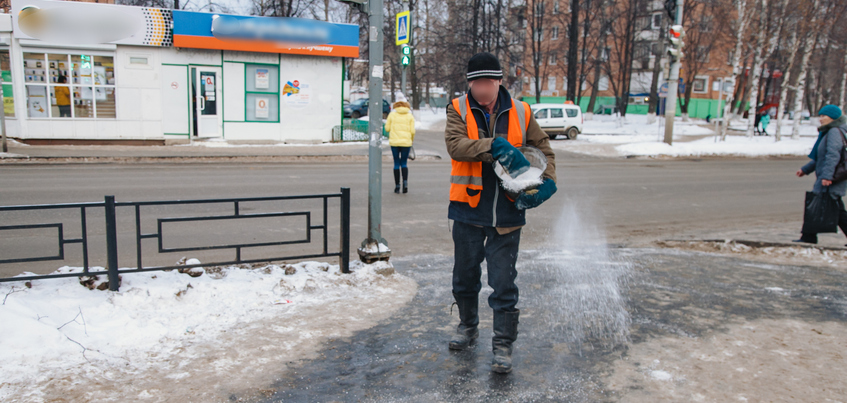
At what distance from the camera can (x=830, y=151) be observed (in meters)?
6.70

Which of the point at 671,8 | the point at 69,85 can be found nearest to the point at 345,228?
the point at 69,85

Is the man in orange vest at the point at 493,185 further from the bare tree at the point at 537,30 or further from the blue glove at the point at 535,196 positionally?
the bare tree at the point at 537,30

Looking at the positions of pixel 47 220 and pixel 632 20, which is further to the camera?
pixel 632 20

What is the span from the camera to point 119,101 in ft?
58.3

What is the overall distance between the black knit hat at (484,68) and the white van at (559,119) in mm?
25473

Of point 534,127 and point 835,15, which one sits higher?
point 835,15

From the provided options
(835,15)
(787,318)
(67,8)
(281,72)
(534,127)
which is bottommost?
(787,318)

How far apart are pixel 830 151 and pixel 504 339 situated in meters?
5.53

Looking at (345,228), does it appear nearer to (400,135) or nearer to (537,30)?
(400,135)

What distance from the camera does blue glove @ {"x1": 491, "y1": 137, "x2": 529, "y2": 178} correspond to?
3.12 m

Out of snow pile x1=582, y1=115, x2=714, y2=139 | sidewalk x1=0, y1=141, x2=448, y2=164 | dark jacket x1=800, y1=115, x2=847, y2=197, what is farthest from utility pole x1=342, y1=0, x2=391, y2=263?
snow pile x1=582, y1=115, x2=714, y2=139

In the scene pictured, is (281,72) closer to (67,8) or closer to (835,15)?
(67,8)

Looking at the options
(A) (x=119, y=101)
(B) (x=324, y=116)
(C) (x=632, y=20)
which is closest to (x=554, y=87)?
(C) (x=632, y=20)

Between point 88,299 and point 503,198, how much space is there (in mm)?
2950
